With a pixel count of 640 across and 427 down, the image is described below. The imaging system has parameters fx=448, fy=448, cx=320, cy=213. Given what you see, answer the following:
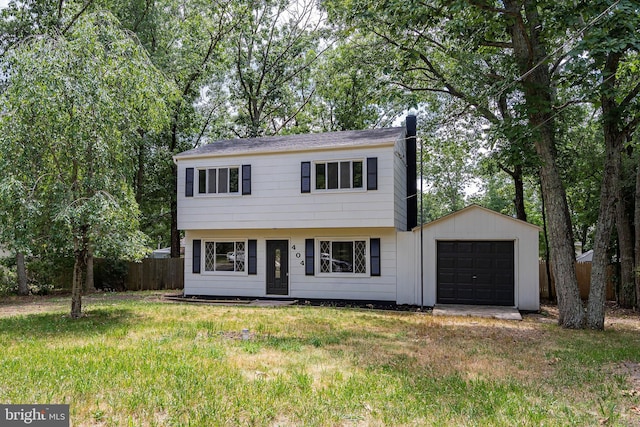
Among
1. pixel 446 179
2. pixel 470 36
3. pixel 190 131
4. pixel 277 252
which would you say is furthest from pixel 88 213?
pixel 446 179

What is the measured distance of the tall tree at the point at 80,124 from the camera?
887 centimetres

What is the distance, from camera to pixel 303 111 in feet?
87.2

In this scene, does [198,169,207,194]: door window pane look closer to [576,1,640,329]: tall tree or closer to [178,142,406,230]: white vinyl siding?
[178,142,406,230]: white vinyl siding

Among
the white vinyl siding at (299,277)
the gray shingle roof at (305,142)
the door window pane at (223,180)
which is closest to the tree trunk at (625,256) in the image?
the white vinyl siding at (299,277)

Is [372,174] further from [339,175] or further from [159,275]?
[159,275]

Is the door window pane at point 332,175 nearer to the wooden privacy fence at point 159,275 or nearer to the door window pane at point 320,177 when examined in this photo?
the door window pane at point 320,177

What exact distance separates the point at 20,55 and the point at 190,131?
13.8m

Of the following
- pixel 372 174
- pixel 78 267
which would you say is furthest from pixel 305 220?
pixel 78 267

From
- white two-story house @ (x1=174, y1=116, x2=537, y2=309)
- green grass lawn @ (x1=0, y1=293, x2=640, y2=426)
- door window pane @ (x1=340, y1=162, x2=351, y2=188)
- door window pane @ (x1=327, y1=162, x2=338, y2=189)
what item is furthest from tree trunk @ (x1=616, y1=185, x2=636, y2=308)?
door window pane @ (x1=327, y1=162, x2=338, y2=189)

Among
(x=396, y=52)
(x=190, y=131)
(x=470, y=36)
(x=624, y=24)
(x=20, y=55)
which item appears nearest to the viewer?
(x=624, y=24)

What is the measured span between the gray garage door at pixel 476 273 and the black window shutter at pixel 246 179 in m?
6.66

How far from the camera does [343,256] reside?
596 inches

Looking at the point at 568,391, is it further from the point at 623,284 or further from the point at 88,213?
the point at 623,284

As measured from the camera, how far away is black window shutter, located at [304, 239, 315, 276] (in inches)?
602
